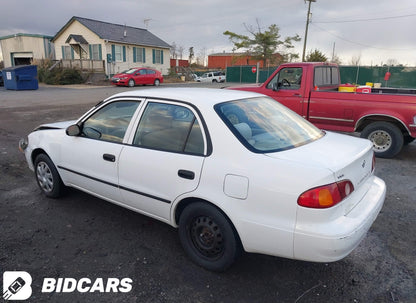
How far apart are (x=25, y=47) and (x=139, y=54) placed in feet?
50.8

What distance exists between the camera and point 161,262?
3.04 meters

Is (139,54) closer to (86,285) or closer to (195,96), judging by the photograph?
(195,96)

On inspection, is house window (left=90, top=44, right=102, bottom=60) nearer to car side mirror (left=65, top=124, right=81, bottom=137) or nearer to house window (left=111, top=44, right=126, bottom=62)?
house window (left=111, top=44, right=126, bottom=62)

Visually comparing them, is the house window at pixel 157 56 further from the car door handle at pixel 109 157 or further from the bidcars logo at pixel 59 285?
the bidcars logo at pixel 59 285

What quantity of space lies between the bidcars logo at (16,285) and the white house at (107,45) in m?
32.8

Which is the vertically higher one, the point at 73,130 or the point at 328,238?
the point at 73,130

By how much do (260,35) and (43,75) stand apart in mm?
24876

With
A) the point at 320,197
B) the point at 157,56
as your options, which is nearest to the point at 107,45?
the point at 157,56

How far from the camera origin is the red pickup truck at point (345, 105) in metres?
6.34

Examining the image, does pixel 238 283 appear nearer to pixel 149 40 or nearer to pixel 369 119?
pixel 369 119

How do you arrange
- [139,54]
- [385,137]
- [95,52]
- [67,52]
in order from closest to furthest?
[385,137], [95,52], [67,52], [139,54]

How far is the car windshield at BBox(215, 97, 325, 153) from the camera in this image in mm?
2756

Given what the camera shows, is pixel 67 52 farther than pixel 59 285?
Yes

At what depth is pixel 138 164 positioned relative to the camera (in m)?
3.13
